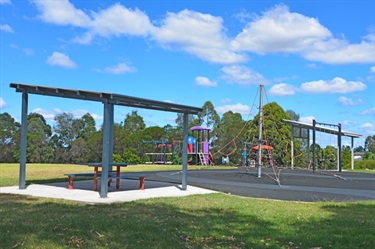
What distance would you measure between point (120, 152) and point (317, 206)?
33.1 metres

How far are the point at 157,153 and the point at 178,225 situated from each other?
3127 cm

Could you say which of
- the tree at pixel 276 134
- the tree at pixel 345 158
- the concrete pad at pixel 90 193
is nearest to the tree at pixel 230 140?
the tree at pixel 276 134

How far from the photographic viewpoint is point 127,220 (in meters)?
6.82

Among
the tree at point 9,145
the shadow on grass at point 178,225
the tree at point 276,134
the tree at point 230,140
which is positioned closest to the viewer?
the shadow on grass at point 178,225

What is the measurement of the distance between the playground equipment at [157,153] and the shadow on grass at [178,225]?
92.3ft

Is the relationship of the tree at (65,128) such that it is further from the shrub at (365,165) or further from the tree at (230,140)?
the shrub at (365,165)

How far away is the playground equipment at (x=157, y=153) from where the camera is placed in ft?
123

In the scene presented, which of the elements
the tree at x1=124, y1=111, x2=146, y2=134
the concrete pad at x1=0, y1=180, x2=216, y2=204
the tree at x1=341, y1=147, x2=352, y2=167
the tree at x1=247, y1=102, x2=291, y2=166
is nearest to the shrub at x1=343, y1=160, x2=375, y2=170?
the tree at x1=341, y1=147, x2=352, y2=167

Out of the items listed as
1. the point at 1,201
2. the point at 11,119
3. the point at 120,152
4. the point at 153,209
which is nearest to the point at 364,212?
the point at 153,209

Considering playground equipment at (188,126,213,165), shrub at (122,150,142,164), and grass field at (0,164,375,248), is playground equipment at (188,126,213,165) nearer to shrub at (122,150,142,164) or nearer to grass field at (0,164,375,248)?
shrub at (122,150,142,164)

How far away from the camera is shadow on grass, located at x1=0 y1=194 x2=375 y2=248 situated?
529 cm

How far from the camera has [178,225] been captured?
21.4 feet

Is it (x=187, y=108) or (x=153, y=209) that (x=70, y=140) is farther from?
(x=153, y=209)

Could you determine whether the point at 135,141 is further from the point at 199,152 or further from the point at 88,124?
the point at 88,124
